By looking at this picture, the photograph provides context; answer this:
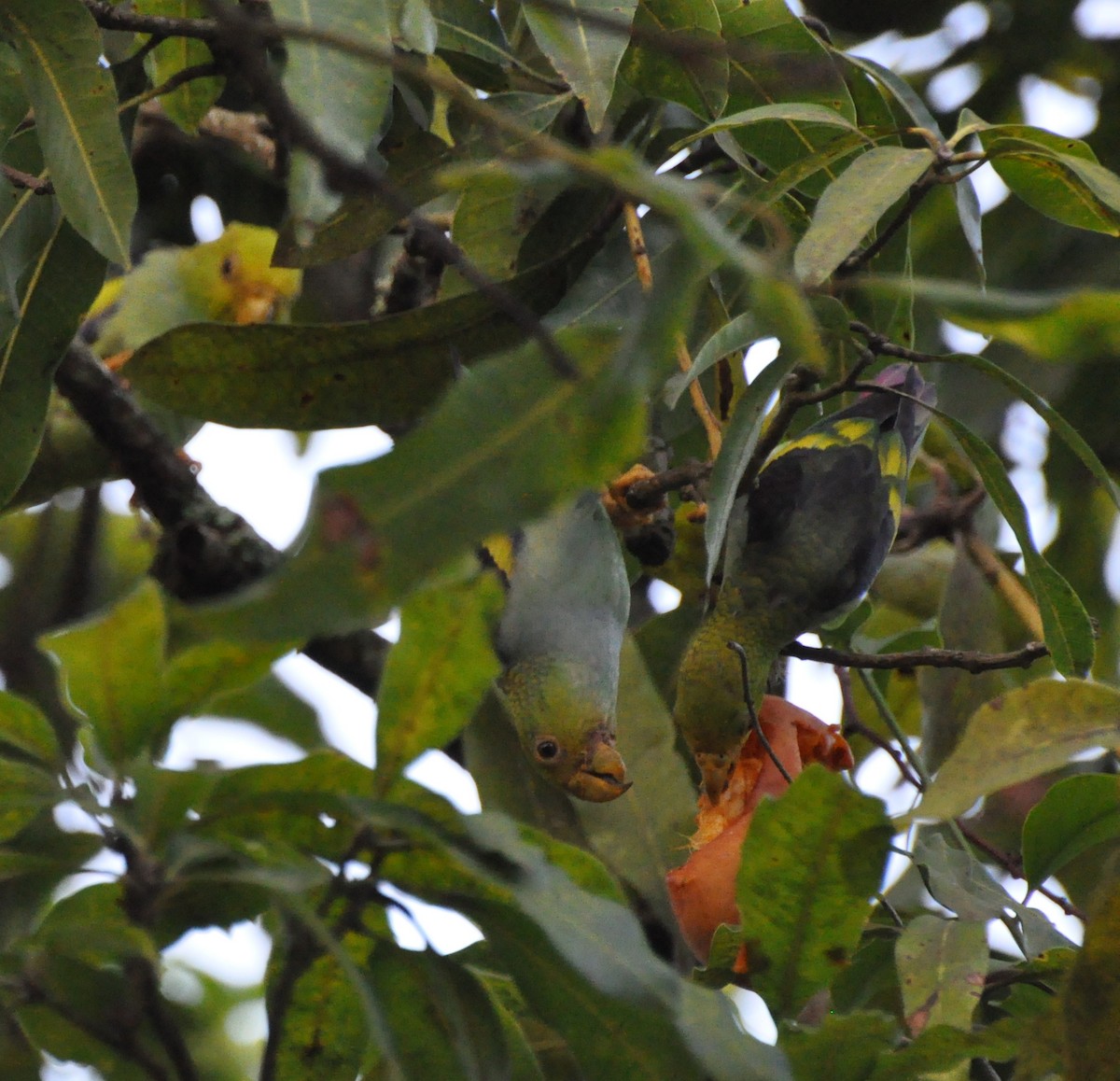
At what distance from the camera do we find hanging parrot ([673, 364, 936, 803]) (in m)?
1.77

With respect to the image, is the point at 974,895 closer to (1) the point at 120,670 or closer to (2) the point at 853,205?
(2) the point at 853,205

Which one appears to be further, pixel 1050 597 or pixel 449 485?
pixel 1050 597

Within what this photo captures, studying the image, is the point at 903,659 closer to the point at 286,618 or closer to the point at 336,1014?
the point at 336,1014

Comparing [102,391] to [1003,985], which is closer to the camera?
[1003,985]

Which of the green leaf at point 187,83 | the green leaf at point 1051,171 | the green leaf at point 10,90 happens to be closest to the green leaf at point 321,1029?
the green leaf at point 10,90

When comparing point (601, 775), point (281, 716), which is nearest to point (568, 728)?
point (601, 775)

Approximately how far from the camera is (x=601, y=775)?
1.65 metres

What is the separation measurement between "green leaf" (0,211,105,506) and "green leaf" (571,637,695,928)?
0.80 meters

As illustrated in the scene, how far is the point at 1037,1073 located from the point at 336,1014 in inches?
22.5

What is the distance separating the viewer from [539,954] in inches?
42.8

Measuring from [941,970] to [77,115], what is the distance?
114 centimetres

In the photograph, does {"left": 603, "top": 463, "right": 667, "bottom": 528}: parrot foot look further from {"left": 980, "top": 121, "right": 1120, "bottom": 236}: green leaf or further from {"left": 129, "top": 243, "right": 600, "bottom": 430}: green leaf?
{"left": 980, "top": 121, "right": 1120, "bottom": 236}: green leaf

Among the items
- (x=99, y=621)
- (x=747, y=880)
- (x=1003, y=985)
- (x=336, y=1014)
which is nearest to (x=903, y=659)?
(x=1003, y=985)

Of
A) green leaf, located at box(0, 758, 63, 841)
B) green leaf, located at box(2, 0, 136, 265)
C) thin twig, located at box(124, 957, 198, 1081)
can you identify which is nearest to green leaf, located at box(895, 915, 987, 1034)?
thin twig, located at box(124, 957, 198, 1081)
